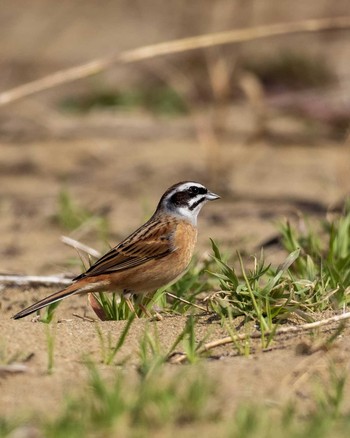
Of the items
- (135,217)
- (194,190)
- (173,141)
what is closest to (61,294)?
(194,190)

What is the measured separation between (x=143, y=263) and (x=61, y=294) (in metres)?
0.64

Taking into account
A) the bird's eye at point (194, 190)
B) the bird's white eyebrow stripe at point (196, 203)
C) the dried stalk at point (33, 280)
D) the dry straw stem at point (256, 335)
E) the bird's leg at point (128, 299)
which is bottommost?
the dry straw stem at point (256, 335)

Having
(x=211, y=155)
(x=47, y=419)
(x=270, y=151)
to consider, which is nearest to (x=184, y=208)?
(x=47, y=419)

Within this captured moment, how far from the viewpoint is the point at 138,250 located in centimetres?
600

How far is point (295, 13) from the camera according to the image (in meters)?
19.5

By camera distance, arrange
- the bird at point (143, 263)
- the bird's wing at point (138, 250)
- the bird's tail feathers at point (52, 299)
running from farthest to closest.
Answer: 1. the bird's wing at point (138, 250)
2. the bird at point (143, 263)
3. the bird's tail feathers at point (52, 299)

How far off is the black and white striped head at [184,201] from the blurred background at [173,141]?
84 cm

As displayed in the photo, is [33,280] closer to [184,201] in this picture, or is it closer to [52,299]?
[52,299]

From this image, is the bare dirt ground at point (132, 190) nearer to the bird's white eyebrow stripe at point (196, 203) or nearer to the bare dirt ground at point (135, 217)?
the bare dirt ground at point (135, 217)

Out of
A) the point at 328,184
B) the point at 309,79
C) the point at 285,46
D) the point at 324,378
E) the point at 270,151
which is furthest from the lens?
the point at 285,46

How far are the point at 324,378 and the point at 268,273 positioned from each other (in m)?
1.48

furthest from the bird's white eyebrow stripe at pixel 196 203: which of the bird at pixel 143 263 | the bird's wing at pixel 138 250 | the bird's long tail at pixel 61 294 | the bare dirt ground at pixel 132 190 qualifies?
the bird's long tail at pixel 61 294

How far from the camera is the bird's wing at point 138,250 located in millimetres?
5781

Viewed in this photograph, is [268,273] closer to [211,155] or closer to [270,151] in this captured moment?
[211,155]
